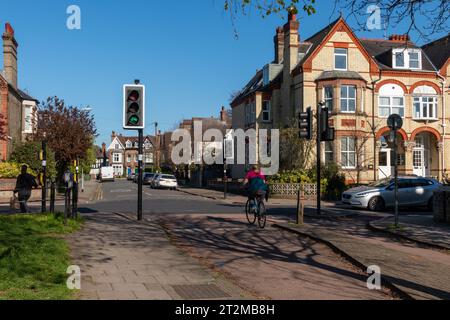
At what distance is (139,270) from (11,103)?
33836 mm

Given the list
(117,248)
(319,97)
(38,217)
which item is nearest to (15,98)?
(319,97)

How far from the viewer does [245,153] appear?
4425cm

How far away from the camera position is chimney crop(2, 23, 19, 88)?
3797cm

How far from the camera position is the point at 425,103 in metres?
37.1

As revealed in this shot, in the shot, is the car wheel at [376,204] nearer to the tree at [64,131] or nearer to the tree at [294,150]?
the tree at [294,150]

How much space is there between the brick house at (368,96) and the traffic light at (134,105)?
20568 millimetres

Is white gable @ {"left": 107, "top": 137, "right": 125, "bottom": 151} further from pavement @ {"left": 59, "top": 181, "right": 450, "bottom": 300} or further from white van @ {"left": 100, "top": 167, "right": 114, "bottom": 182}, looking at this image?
pavement @ {"left": 59, "top": 181, "right": 450, "bottom": 300}

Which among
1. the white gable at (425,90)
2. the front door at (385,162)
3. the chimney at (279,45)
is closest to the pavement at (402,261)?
the front door at (385,162)

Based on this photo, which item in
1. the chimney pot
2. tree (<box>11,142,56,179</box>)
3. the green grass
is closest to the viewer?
the green grass

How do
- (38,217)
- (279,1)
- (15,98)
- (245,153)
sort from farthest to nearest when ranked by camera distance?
(245,153)
(15,98)
(38,217)
(279,1)

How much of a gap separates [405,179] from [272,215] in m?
7.46

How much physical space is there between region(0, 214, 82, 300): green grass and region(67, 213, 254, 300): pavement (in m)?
0.29

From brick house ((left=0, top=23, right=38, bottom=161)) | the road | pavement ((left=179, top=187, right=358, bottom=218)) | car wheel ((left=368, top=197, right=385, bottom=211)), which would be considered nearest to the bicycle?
the road

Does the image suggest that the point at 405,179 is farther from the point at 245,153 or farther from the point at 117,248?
the point at 245,153
